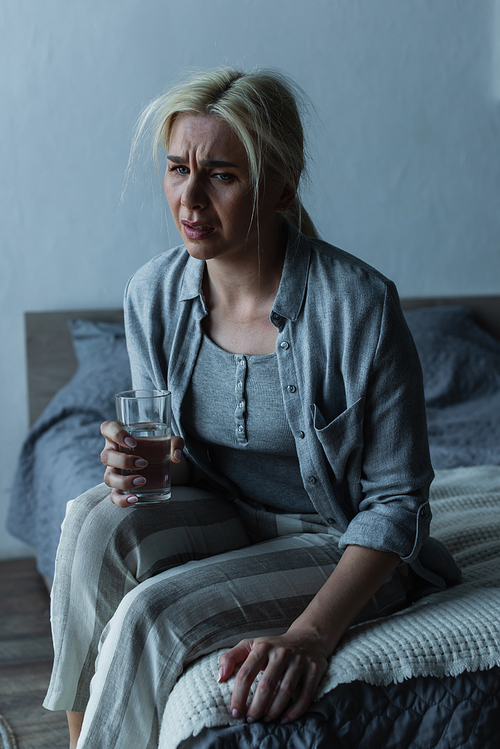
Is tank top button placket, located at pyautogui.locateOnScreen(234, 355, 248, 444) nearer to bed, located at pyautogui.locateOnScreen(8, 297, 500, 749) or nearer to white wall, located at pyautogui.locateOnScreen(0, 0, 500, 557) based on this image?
bed, located at pyautogui.locateOnScreen(8, 297, 500, 749)

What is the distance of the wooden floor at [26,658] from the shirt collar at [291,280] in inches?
39.2

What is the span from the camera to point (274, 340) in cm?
112

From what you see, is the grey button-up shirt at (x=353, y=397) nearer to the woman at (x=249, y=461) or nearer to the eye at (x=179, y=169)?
the woman at (x=249, y=461)

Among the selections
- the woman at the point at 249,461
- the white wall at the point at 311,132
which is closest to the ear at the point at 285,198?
the woman at the point at 249,461

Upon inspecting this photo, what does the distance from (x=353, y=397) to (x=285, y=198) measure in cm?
34

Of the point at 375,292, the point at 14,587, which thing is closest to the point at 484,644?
the point at 375,292

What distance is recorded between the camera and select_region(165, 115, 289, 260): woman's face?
1.02 metres

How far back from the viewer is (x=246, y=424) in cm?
112

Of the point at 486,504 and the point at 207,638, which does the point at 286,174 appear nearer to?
the point at 207,638

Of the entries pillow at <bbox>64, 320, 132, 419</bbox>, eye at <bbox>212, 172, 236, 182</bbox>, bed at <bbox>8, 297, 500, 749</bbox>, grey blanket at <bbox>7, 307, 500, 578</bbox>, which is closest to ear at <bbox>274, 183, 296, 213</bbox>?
eye at <bbox>212, 172, 236, 182</bbox>

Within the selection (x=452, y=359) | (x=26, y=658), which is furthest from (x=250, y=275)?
(x=452, y=359)

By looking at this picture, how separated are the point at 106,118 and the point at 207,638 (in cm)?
194

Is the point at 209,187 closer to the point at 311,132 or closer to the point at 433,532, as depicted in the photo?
the point at 433,532

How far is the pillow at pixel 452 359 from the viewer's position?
227 centimetres
